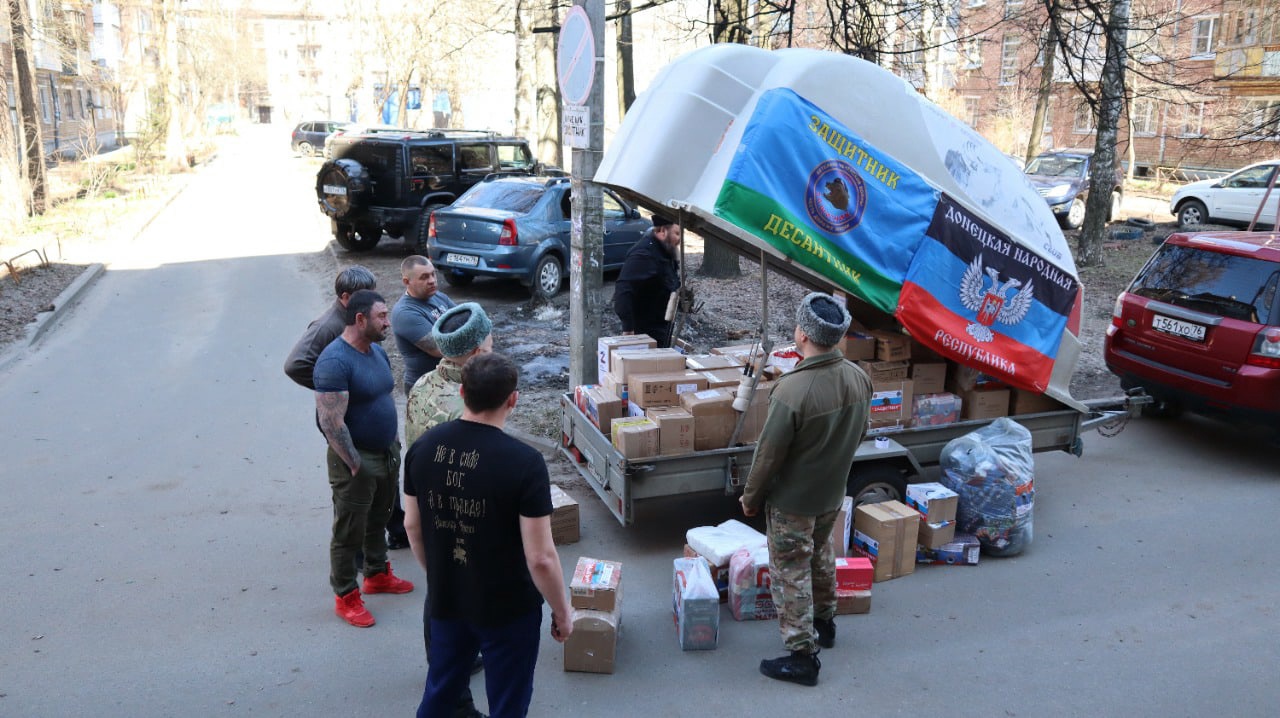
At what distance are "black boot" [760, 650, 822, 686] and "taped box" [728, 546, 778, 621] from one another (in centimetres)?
59

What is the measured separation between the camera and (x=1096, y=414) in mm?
Answer: 6988

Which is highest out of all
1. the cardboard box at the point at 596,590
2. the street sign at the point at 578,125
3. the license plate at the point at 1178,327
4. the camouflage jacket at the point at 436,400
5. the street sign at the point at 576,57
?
the street sign at the point at 576,57

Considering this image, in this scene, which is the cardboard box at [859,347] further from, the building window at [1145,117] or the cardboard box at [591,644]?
the building window at [1145,117]

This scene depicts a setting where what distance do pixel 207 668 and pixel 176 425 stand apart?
4.10m

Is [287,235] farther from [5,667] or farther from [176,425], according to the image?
[5,667]

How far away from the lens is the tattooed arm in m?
4.32

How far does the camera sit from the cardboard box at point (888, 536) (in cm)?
528

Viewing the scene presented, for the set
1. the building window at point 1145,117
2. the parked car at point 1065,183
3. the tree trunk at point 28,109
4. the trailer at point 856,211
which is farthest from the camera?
the building window at point 1145,117

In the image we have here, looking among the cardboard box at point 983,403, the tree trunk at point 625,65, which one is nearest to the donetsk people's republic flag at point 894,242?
the cardboard box at point 983,403

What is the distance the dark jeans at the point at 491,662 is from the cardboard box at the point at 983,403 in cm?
405

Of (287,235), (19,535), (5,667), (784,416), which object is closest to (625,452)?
(784,416)

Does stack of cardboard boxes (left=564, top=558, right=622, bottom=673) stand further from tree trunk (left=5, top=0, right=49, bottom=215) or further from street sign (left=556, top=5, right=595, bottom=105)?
tree trunk (left=5, top=0, right=49, bottom=215)

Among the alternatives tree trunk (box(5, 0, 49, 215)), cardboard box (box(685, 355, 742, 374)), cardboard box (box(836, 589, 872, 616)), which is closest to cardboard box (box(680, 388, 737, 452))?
cardboard box (box(685, 355, 742, 374))

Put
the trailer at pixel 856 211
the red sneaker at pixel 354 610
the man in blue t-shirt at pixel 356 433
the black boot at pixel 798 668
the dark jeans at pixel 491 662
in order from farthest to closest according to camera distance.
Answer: the trailer at pixel 856 211
the red sneaker at pixel 354 610
the man in blue t-shirt at pixel 356 433
the black boot at pixel 798 668
the dark jeans at pixel 491 662
